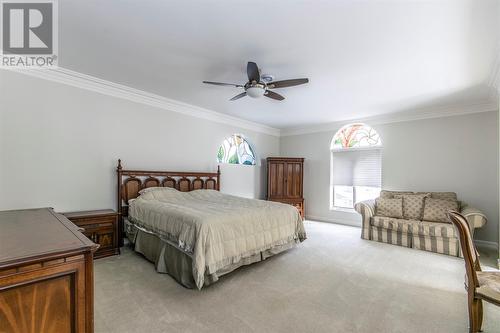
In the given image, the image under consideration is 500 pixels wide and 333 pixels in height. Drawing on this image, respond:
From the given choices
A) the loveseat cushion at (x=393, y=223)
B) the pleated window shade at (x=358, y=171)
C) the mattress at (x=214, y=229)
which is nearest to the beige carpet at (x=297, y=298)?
the mattress at (x=214, y=229)

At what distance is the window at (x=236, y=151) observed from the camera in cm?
573

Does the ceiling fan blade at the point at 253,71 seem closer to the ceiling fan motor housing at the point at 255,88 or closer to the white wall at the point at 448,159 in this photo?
the ceiling fan motor housing at the point at 255,88

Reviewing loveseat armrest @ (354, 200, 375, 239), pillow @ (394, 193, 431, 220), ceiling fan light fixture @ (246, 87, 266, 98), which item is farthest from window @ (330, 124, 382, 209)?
ceiling fan light fixture @ (246, 87, 266, 98)

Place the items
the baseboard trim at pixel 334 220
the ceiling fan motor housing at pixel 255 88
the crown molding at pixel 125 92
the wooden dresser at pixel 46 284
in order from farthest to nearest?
the baseboard trim at pixel 334 220
the crown molding at pixel 125 92
the ceiling fan motor housing at pixel 255 88
the wooden dresser at pixel 46 284

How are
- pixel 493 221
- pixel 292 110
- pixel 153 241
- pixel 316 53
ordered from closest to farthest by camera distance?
pixel 316 53
pixel 153 241
pixel 493 221
pixel 292 110

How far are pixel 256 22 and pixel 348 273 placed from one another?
10.4ft

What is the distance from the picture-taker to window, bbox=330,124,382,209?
557 centimetres

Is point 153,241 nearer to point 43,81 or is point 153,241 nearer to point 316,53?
point 43,81

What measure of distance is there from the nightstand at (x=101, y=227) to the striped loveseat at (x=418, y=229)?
14.8 ft

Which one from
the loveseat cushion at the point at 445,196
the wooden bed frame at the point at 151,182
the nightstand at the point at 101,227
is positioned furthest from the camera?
the loveseat cushion at the point at 445,196

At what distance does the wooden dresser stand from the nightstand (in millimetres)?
2026

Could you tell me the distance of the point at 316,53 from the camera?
270cm

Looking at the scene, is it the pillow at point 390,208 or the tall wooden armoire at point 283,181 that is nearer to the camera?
the pillow at point 390,208

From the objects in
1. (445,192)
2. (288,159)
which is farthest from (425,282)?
(288,159)
